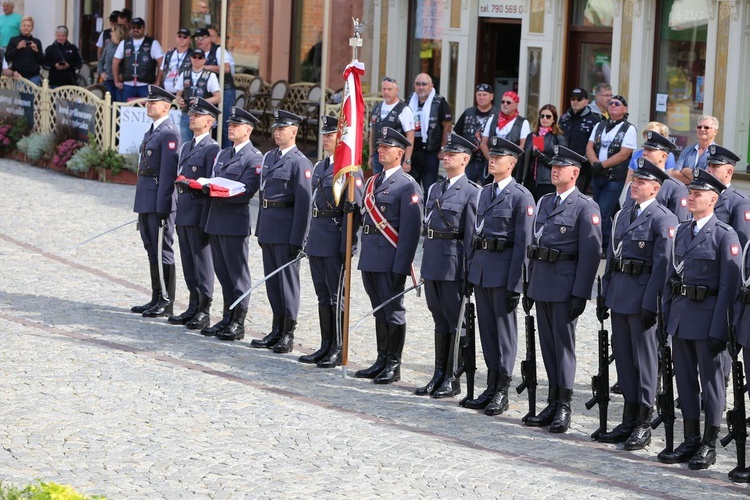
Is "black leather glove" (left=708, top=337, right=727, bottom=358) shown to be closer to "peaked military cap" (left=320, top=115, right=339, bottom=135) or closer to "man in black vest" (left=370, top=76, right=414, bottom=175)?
"peaked military cap" (left=320, top=115, right=339, bottom=135)

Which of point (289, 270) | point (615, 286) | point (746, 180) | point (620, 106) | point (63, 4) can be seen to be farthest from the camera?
point (63, 4)

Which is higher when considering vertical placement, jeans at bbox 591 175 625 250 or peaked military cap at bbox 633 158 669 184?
peaked military cap at bbox 633 158 669 184

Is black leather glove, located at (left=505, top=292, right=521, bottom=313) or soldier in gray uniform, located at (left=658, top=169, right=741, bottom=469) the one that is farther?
black leather glove, located at (left=505, top=292, right=521, bottom=313)

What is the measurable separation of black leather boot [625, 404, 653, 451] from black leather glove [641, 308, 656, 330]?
0.54 metres

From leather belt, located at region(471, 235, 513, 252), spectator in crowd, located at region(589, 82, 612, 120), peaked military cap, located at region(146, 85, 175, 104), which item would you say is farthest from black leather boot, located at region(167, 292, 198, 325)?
spectator in crowd, located at region(589, 82, 612, 120)

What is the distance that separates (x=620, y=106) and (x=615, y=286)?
6.19 meters

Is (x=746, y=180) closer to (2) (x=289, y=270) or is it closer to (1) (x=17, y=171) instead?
(2) (x=289, y=270)

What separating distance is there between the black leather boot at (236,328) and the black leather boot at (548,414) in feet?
10.9

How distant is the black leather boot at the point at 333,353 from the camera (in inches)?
468

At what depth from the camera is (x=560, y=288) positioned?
10.2 meters

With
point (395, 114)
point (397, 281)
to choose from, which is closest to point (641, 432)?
point (397, 281)

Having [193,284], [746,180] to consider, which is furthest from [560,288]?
[746,180]

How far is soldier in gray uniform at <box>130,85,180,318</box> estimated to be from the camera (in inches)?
534

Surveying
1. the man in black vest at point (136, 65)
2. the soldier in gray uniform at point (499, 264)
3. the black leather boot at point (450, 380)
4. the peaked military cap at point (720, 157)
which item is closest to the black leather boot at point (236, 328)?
the black leather boot at point (450, 380)
